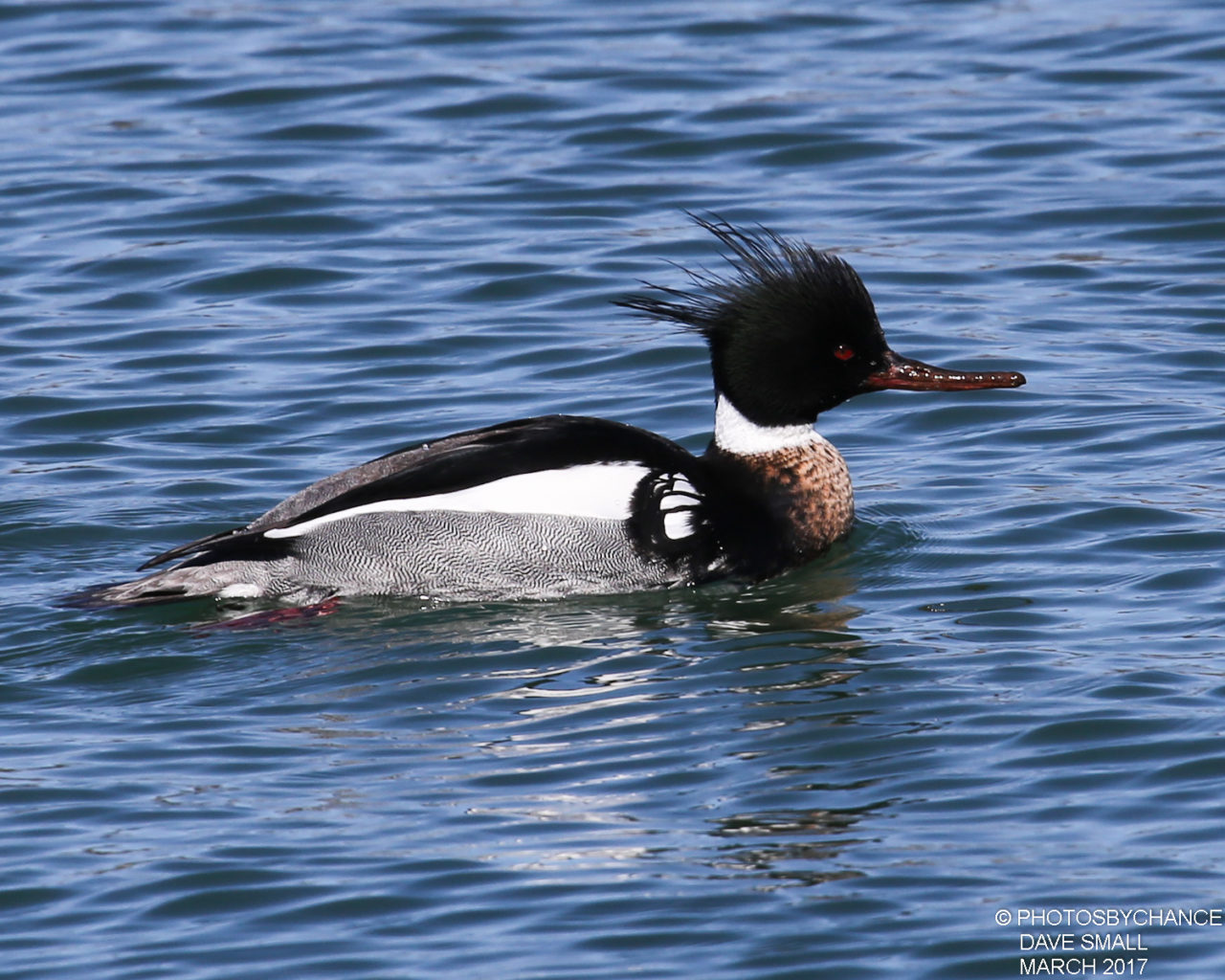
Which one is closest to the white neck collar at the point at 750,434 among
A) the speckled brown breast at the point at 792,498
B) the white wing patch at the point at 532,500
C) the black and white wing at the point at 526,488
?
the speckled brown breast at the point at 792,498

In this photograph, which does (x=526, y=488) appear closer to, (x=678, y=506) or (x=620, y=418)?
(x=678, y=506)

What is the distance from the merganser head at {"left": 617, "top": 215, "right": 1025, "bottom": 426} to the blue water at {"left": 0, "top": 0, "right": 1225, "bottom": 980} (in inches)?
25.4

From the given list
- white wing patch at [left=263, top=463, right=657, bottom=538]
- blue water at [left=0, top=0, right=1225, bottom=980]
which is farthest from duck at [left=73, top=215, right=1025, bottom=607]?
blue water at [left=0, top=0, right=1225, bottom=980]

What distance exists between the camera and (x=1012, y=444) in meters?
9.92

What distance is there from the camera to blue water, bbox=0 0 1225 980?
580 centimetres

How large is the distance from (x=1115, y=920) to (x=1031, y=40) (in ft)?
37.2

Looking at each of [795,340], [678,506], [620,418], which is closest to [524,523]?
[678,506]

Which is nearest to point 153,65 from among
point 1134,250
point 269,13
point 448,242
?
point 269,13

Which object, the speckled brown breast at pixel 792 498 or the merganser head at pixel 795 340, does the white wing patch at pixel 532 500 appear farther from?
the merganser head at pixel 795 340

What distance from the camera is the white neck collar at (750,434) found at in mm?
8742

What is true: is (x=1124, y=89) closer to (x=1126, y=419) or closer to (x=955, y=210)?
(x=955, y=210)

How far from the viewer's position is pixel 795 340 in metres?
8.55

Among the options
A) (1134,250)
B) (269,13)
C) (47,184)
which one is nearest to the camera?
(1134,250)

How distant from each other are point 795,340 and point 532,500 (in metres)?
1.27
